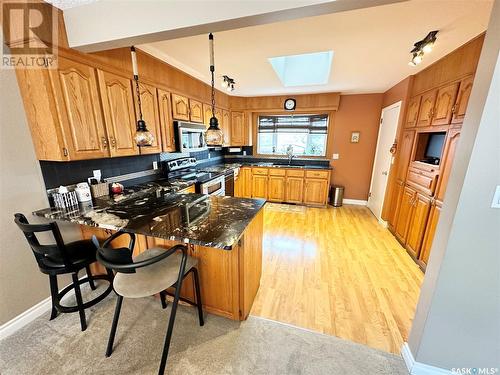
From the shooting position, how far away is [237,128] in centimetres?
→ 479

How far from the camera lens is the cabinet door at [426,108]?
2531 millimetres

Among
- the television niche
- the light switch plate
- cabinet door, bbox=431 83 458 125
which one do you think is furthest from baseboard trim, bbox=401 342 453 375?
cabinet door, bbox=431 83 458 125

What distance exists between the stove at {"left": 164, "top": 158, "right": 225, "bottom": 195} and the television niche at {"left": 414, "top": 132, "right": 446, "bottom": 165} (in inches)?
119

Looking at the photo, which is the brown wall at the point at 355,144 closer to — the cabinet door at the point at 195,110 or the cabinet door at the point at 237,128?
the cabinet door at the point at 237,128

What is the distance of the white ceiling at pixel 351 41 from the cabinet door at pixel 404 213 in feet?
5.75

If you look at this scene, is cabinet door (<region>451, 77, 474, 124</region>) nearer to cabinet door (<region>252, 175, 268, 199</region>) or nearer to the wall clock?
the wall clock

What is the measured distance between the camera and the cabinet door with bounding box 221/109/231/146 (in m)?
4.34

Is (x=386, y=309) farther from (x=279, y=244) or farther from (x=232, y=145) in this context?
(x=232, y=145)

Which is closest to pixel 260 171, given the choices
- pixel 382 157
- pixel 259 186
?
pixel 259 186

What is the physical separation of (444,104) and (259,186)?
3415 millimetres

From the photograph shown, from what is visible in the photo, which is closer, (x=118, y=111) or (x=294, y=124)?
(x=118, y=111)

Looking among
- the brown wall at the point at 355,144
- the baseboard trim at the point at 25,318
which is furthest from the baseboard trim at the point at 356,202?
the baseboard trim at the point at 25,318

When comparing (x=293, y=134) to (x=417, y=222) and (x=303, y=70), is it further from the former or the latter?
(x=417, y=222)

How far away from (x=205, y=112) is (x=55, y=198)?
247 cm
